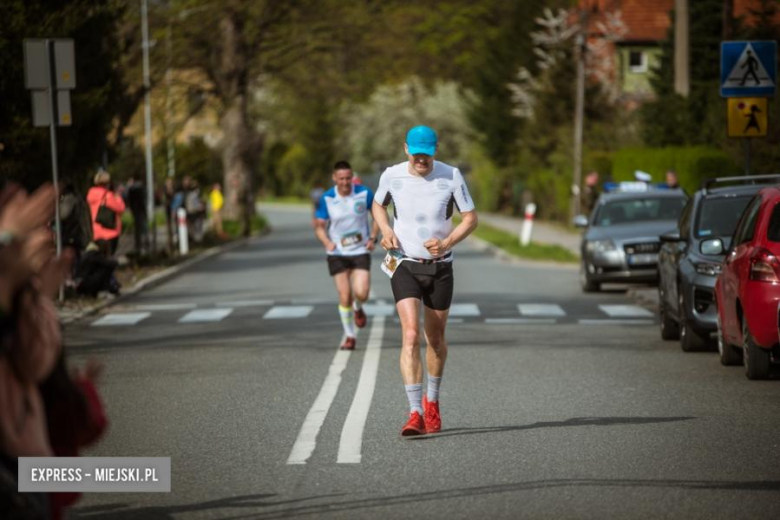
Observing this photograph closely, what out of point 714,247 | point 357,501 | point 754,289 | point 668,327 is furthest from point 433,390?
point 668,327

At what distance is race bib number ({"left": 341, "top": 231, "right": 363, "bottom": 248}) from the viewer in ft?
50.2

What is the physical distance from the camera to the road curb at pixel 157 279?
796 inches

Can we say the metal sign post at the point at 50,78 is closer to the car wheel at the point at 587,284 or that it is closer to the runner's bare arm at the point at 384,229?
the car wheel at the point at 587,284

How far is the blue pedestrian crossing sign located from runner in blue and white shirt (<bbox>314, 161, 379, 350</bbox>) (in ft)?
16.7

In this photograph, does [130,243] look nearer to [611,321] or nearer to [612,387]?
[611,321]

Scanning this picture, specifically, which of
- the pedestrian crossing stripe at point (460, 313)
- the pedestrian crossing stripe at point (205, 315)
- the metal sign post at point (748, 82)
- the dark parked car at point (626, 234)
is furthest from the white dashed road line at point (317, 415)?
the dark parked car at point (626, 234)

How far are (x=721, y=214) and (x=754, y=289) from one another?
4239mm

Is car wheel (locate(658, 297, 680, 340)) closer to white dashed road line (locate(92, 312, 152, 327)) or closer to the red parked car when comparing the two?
the red parked car

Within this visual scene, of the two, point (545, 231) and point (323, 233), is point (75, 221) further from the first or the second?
point (545, 231)

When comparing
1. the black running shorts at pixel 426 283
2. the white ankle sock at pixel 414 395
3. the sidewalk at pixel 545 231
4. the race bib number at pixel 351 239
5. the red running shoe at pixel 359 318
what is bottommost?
the sidewalk at pixel 545 231

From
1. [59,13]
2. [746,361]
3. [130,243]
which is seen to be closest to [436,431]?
[746,361]

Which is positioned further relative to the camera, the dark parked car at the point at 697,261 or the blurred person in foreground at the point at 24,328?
the dark parked car at the point at 697,261

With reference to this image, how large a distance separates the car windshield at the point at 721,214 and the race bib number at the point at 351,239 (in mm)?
3267

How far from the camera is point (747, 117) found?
60.5 feet
